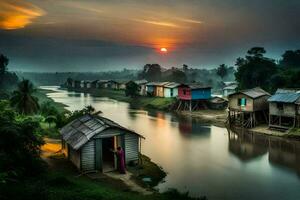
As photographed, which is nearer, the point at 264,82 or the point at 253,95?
the point at 253,95

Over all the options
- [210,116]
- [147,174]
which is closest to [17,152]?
[147,174]

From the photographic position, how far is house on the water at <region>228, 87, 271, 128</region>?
45.3m

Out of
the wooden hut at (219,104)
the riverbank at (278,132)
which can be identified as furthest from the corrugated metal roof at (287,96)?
the wooden hut at (219,104)

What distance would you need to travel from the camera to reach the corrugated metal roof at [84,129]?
22016mm

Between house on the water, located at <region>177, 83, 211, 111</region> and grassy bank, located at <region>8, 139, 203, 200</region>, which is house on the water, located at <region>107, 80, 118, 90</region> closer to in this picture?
house on the water, located at <region>177, 83, 211, 111</region>

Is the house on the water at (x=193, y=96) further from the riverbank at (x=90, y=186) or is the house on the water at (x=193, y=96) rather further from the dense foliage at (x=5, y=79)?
the dense foliage at (x=5, y=79)

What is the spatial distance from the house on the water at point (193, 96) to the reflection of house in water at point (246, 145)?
23678 millimetres

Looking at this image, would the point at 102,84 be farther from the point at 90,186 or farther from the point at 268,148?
the point at 90,186

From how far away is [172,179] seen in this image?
917 inches

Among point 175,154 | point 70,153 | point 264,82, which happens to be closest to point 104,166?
point 70,153

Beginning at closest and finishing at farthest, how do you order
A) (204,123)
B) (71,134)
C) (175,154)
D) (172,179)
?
(172,179) < (71,134) < (175,154) < (204,123)

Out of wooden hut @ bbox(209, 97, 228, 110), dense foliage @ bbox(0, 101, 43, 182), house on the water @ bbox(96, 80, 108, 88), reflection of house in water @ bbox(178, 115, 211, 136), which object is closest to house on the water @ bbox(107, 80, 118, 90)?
house on the water @ bbox(96, 80, 108, 88)

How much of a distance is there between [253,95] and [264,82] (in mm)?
24685

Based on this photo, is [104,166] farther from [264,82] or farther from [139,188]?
[264,82]
